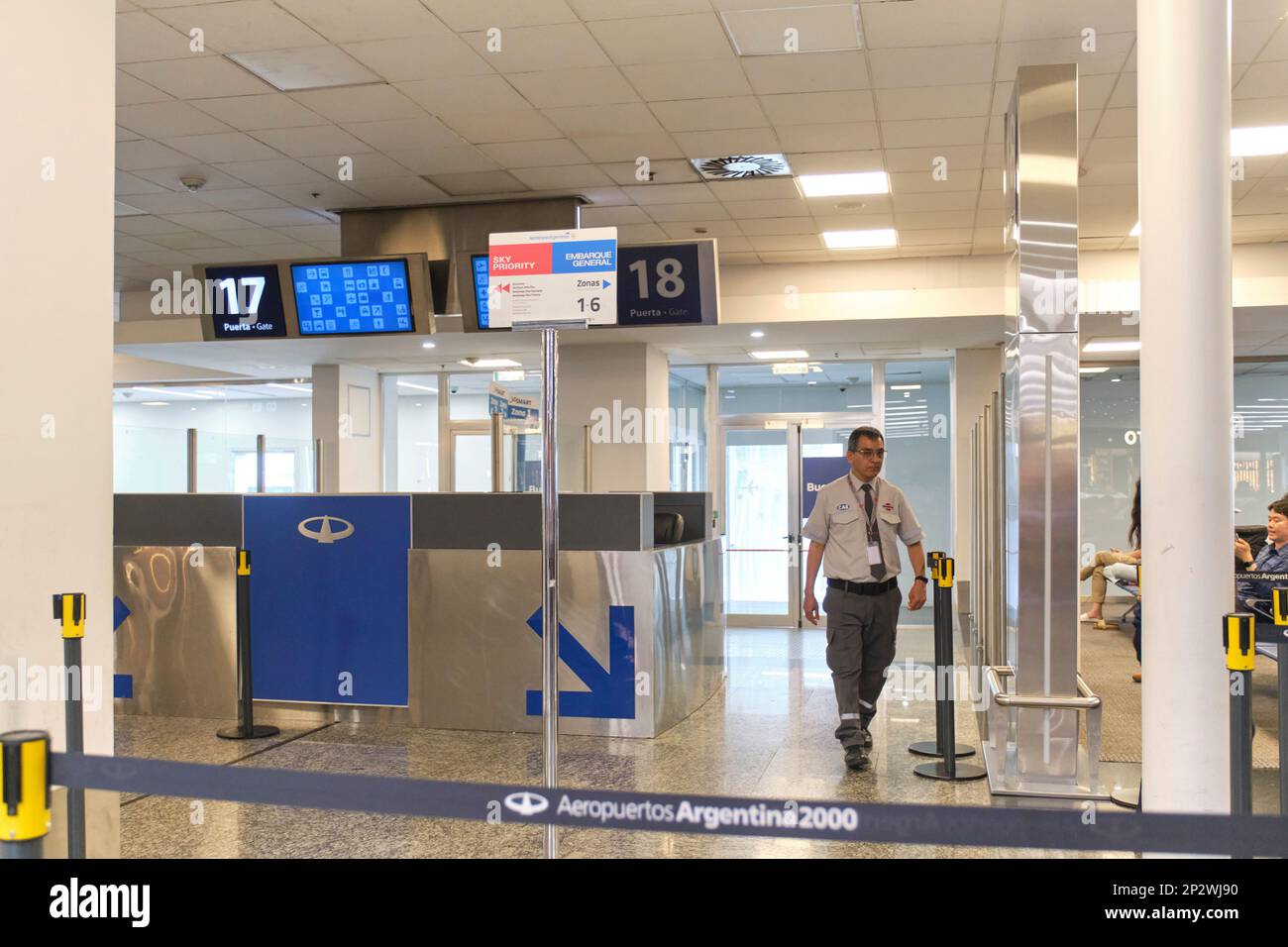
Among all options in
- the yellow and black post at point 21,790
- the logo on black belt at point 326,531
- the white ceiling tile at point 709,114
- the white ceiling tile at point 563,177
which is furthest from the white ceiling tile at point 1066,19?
the yellow and black post at point 21,790

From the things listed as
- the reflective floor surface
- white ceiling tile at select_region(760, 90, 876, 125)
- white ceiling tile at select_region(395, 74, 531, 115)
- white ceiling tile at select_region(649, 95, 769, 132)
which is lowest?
the reflective floor surface

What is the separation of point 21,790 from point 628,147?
5291mm

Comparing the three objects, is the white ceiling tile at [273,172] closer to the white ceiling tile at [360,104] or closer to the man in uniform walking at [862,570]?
the white ceiling tile at [360,104]

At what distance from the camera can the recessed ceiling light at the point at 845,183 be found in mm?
7141

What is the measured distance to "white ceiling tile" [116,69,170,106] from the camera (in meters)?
5.48

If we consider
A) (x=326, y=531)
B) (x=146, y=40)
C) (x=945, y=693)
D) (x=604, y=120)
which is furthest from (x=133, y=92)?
(x=945, y=693)

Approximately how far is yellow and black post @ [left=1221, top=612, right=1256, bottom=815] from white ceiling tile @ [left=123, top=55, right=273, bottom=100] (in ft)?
16.0

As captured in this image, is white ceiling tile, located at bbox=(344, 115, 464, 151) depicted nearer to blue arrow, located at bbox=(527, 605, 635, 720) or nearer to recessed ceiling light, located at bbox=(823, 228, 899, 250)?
blue arrow, located at bbox=(527, 605, 635, 720)

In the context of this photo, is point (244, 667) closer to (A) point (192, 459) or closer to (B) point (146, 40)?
(A) point (192, 459)

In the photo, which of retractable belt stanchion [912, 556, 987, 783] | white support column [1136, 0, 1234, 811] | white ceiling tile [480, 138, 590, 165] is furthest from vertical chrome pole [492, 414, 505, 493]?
white support column [1136, 0, 1234, 811]

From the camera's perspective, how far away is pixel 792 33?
16.2ft
